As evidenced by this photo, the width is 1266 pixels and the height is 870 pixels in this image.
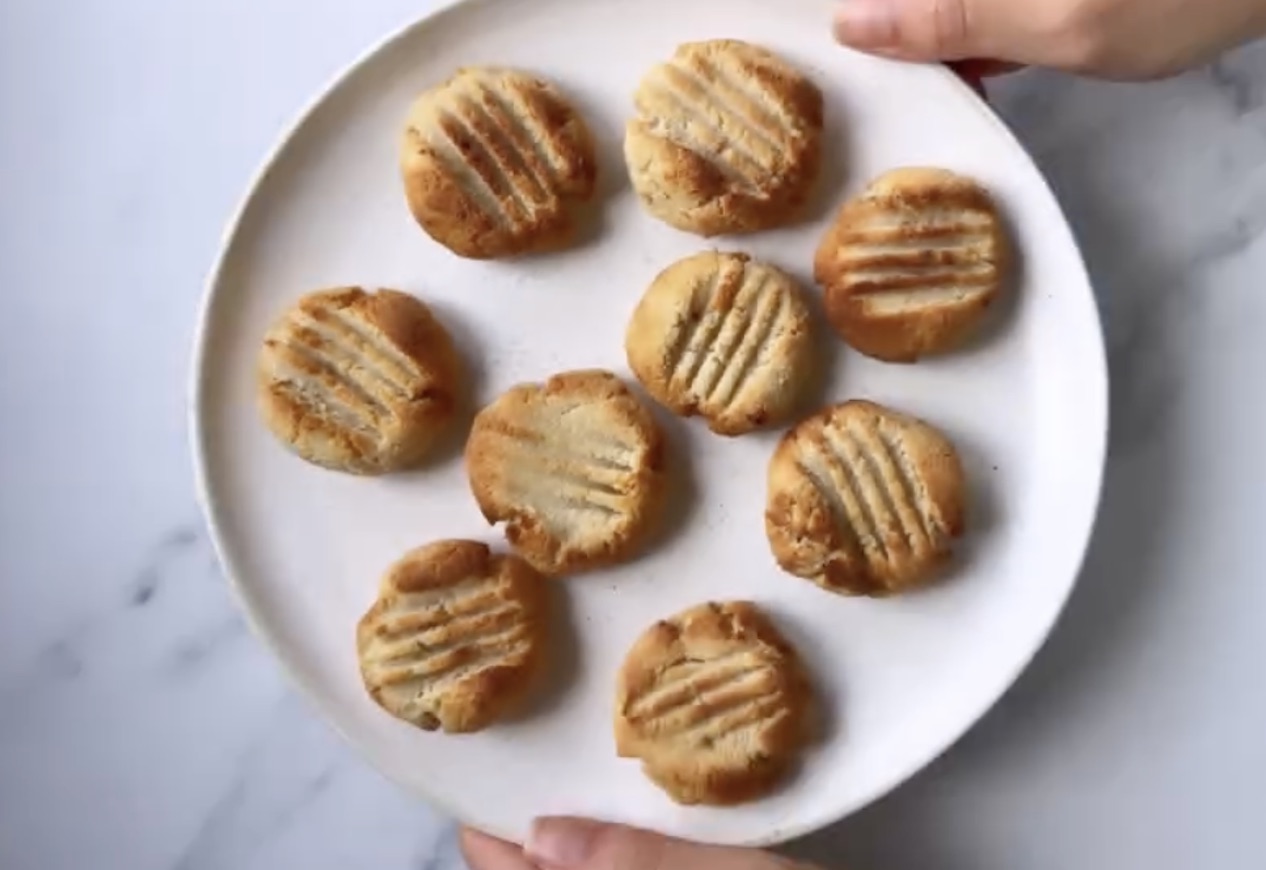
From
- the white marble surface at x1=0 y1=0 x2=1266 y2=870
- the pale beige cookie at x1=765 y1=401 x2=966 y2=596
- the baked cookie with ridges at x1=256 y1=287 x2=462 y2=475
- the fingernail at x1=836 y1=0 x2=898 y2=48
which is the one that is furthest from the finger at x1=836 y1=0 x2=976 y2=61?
the baked cookie with ridges at x1=256 y1=287 x2=462 y2=475

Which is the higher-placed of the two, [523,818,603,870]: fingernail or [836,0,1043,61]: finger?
[836,0,1043,61]: finger

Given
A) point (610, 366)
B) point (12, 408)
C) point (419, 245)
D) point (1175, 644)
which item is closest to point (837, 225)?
point (610, 366)

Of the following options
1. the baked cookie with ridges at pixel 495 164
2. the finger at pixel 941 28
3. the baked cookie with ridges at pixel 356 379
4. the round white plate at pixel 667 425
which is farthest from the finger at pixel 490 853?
the finger at pixel 941 28

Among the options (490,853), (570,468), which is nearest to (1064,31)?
(570,468)

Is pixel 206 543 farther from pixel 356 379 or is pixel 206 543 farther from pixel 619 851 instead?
pixel 619 851

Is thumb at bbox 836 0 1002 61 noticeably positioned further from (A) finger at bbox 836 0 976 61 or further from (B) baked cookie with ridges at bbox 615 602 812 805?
(B) baked cookie with ridges at bbox 615 602 812 805
